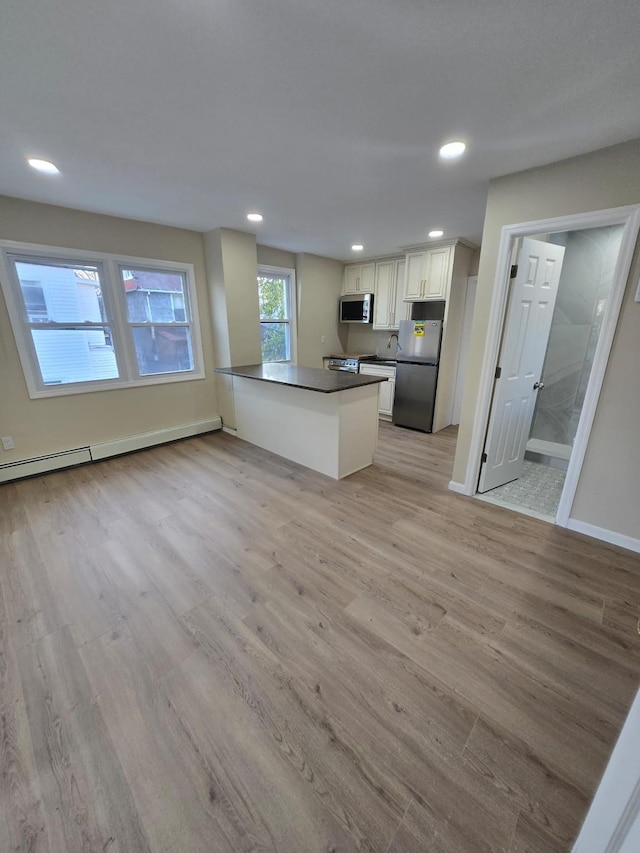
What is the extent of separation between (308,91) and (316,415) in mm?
2270

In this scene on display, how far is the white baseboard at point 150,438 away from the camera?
3.63 meters

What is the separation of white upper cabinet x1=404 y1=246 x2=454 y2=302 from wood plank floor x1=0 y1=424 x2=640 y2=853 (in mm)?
3092

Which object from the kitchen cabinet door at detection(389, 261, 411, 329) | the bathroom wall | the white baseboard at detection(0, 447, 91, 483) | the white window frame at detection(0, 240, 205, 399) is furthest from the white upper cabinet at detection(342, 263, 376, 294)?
the white baseboard at detection(0, 447, 91, 483)

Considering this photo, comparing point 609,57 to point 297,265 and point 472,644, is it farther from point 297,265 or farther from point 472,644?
point 297,265

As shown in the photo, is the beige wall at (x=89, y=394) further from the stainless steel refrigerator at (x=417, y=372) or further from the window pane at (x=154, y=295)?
the stainless steel refrigerator at (x=417, y=372)

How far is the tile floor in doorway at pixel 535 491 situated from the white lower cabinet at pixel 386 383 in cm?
214

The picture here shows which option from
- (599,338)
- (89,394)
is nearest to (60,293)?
(89,394)

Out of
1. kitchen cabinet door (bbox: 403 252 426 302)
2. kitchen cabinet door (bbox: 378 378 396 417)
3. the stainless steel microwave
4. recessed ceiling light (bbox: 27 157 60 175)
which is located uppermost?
recessed ceiling light (bbox: 27 157 60 175)

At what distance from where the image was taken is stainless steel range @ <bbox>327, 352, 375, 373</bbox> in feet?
17.6

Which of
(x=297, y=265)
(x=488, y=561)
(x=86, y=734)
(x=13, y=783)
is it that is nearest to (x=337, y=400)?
(x=488, y=561)

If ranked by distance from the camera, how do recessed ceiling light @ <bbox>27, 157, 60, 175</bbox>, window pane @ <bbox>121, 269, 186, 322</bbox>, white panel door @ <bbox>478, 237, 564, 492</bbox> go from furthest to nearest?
window pane @ <bbox>121, 269, 186, 322</bbox>
white panel door @ <bbox>478, 237, 564, 492</bbox>
recessed ceiling light @ <bbox>27, 157, 60, 175</bbox>

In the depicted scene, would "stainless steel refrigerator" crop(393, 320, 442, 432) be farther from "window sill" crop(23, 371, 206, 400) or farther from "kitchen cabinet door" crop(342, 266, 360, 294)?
"window sill" crop(23, 371, 206, 400)

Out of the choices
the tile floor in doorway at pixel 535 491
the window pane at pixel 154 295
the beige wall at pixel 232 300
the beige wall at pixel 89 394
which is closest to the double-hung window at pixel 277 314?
the beige wall at pixel 232 300

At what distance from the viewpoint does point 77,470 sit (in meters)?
3.43
